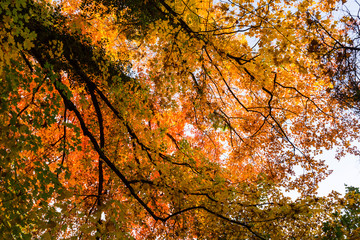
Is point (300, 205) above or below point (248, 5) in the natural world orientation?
below

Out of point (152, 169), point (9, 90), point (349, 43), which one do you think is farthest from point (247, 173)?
point (9, 90)

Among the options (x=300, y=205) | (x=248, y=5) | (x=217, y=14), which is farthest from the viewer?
(x=217, y=14)

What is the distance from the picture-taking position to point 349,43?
5.11 m

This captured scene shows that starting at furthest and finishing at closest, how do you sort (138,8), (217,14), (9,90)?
(217,14) < (138,8) < (9,90)

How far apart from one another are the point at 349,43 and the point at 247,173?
757cm

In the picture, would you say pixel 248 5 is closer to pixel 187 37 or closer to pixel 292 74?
pixel 187 37

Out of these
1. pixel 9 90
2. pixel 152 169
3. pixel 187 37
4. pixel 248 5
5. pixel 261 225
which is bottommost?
pixel 261 225

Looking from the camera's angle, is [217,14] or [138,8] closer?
[138,8]

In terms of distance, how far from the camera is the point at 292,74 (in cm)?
1178

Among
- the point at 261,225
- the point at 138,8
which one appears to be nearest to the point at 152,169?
the point at 261,225

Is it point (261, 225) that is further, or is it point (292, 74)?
point (292, 74)

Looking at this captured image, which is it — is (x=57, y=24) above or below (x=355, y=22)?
above

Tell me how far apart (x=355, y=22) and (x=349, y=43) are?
38 centimetres

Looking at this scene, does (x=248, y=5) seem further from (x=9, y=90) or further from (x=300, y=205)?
(x=9, y=90)
